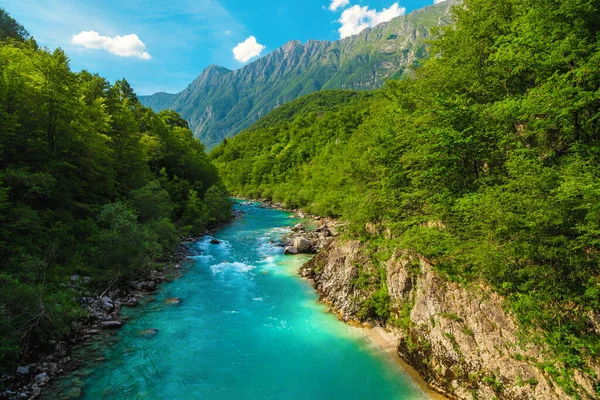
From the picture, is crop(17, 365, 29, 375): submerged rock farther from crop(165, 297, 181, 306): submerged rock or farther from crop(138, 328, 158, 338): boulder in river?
crop(165, 297, 181, 306): submerged rock

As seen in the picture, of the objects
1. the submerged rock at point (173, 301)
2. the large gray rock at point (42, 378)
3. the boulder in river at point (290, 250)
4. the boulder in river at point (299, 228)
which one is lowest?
the submerged rock at point (173, 301)

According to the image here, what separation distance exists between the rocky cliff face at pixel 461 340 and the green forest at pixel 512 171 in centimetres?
53

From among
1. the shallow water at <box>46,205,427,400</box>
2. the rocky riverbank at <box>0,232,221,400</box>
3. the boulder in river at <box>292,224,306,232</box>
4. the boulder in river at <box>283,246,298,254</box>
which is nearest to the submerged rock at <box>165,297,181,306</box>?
the shallow water at <box>46,205,427,400</box>

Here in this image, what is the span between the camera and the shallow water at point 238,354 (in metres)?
11.6

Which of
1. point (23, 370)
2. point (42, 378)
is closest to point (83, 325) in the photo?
point (23, 370)

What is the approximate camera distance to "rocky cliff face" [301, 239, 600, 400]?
30.9 ft

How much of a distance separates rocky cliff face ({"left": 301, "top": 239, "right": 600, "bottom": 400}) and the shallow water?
150 centimetres

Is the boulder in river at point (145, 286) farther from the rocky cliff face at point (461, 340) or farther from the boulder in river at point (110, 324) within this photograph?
the rocky cliff face at point (461, 340)

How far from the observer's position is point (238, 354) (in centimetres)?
1403

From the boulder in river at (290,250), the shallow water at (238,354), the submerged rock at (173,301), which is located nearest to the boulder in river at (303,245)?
the boulder in river at (290,250)

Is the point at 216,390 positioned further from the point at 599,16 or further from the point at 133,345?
the point at 599,16

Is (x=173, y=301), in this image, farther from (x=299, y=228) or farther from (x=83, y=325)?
(x=299, y=228)

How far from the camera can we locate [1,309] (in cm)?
1089

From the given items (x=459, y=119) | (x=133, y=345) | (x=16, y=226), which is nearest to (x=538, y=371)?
(x=459, y=119)
